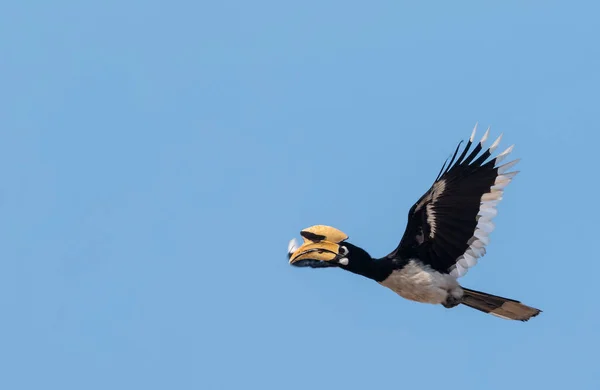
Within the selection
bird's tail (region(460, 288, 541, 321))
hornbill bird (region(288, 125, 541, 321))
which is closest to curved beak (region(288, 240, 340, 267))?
hornbill bird (region(288, 125, 541, 321))

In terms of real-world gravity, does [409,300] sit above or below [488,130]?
below

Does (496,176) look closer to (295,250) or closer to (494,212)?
(494,212)

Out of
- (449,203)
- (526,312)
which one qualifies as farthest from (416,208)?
(526,312)

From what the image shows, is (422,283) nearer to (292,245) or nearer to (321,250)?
(321,250)

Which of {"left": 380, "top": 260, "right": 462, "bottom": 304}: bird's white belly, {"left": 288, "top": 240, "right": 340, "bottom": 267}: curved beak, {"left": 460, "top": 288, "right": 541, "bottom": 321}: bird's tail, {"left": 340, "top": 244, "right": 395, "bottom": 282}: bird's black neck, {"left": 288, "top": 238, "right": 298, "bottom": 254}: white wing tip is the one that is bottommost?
{"left": 460, "top": 288, "right": 541, "bottom": 321}: bird's tail

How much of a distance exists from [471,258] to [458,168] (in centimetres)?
129

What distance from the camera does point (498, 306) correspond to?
28.0 m

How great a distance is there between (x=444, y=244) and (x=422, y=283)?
634mm

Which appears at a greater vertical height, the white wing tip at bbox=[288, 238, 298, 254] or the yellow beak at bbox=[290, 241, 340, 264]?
the white wing tip at bbox=[288, 238, 298, 254]

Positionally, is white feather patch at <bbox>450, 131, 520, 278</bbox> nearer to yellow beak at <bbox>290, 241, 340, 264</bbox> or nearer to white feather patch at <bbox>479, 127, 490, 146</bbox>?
white feather patch at <bbox>479, 127, 490, 146</bbox>

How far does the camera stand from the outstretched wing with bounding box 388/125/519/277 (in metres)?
27.3

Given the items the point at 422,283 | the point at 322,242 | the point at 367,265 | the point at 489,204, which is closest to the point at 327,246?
the point at 322,242

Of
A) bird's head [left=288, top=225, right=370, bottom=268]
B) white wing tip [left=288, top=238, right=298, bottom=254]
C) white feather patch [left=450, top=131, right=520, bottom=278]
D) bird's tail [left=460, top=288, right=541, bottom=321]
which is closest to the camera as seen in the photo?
white feather patch [left=450, top=131, right=520, bottom=278]

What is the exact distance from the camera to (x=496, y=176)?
27312 millimetres
